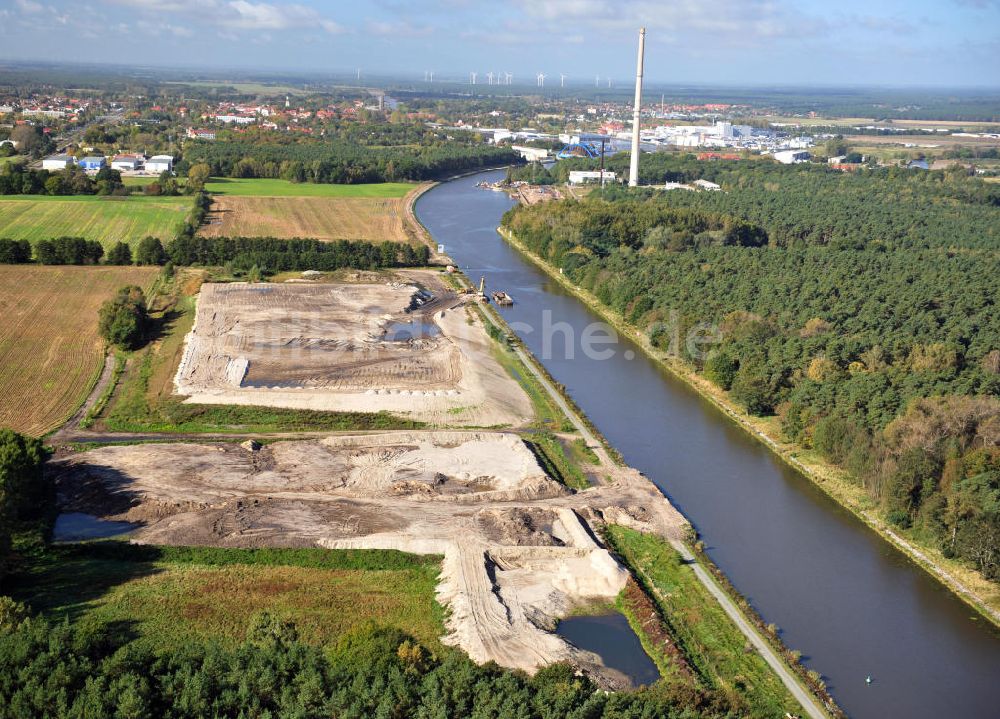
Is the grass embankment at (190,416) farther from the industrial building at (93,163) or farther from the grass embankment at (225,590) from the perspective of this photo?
the industrial building at (93,163)

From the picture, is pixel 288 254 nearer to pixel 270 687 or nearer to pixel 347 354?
Result: pixel 347 354

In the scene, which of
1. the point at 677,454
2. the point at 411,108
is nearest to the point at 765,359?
the point at 677,454

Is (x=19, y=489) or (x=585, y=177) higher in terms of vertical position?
(x=585, y=177)

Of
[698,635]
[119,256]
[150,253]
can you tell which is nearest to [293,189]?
[150,253]

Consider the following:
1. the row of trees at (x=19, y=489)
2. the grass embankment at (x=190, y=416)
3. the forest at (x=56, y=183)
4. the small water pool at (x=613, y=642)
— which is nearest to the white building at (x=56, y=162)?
the forest at (x=56, y=183)

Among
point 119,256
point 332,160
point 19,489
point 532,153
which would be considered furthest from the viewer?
point 532,153

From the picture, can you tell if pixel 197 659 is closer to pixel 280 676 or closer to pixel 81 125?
pixel 280 676
